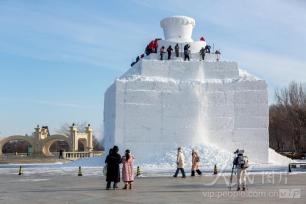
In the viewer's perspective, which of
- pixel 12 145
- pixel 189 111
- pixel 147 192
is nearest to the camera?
pixel 147 192

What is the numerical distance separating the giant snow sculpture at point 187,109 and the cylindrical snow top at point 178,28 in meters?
2.42

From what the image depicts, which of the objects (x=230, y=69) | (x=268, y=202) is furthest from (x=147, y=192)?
(x=230, y=69)

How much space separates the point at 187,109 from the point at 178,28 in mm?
6139

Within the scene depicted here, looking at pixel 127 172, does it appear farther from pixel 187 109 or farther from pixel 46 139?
pixel 46 139

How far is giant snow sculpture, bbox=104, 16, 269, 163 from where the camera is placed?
30297 millimetres

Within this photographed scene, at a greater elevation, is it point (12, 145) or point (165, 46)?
point (165, 46)

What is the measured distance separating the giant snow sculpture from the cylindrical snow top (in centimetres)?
242

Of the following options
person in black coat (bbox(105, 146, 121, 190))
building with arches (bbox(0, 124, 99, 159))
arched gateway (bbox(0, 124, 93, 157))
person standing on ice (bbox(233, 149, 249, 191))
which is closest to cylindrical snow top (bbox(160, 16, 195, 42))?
person in black coat (bbox(105, 146, 121, 190))

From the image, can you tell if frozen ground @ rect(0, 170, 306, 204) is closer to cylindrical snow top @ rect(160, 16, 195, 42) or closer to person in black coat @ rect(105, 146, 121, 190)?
person in black coat @ rect(105, 146, 121, 190)

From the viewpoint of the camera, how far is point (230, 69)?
32062 millimetres

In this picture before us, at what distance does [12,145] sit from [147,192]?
308 feet

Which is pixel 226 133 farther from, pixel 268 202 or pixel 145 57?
pixel 268 202

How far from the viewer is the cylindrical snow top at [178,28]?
33250 mm

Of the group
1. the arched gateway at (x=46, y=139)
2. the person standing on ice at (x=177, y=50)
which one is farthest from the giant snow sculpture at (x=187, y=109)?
the arched gateway at (x=46, y=139)
